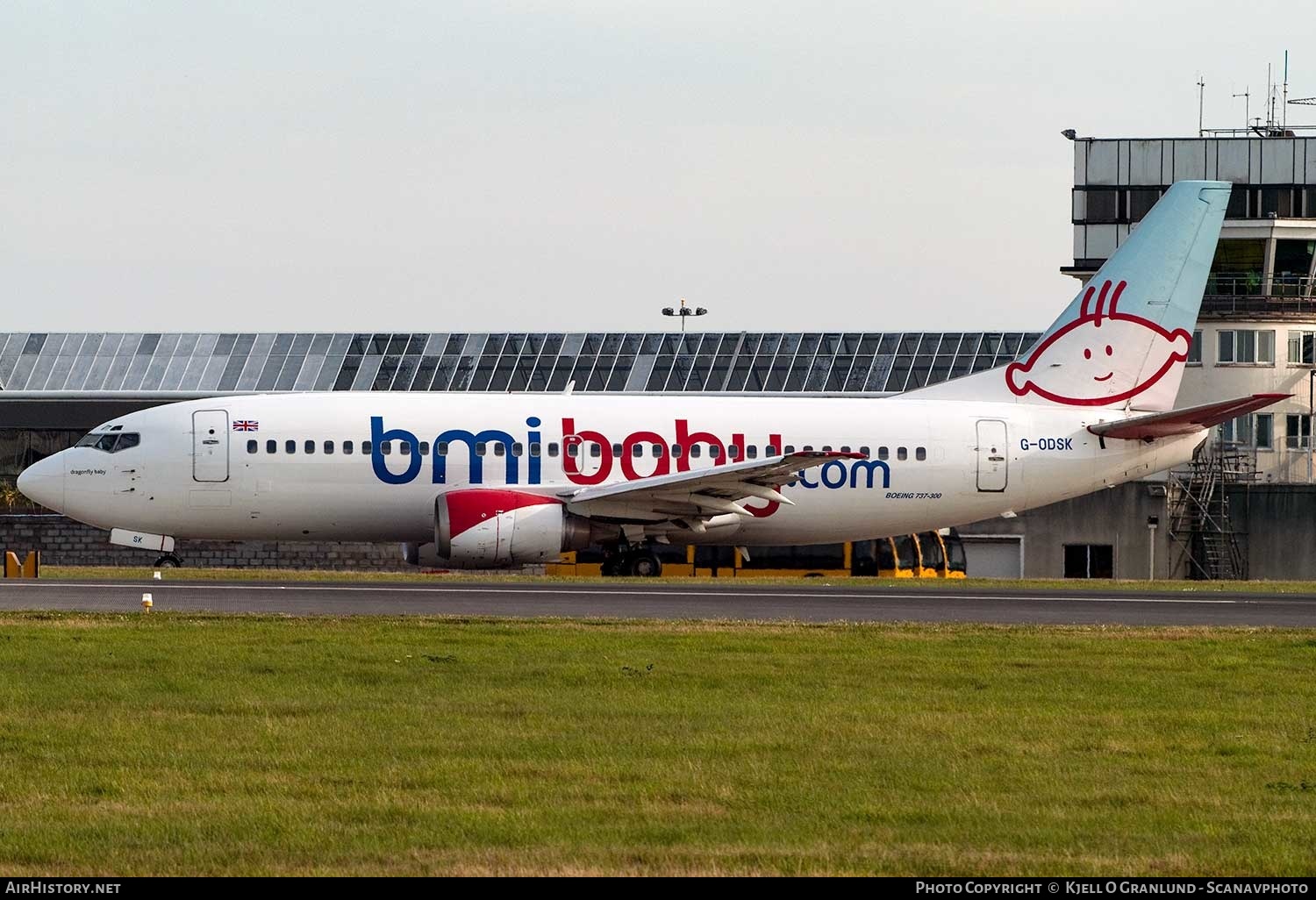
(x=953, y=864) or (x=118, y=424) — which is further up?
(x=118, y=424)

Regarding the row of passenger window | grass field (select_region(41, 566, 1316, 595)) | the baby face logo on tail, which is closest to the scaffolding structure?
the baby face logo on tail

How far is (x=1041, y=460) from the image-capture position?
4169 centimetres

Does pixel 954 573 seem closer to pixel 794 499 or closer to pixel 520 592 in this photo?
pixel 794 499

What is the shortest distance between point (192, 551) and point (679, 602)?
35182 mm

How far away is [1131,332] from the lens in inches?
1683

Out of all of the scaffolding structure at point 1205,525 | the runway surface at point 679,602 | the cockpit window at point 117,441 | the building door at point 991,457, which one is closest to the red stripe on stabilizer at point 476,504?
the runway surface at point 679,602

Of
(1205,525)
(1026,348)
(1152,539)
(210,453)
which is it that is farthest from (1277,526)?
(210,453)

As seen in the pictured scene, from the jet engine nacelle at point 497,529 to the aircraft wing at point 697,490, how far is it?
91cm

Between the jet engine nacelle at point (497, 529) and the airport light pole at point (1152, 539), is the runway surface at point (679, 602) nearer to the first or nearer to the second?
the jet engine nacelle at point (497, 529)

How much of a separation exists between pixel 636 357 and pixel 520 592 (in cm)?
4194

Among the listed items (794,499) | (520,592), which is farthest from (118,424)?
(794,499)

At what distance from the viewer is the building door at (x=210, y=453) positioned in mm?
37938

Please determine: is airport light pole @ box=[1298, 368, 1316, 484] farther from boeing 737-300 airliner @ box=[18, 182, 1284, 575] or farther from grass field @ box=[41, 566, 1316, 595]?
grass field @ box=[41, 566, 1316, 595]

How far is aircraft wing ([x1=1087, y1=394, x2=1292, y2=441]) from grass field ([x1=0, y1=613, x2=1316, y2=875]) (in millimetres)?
17976
